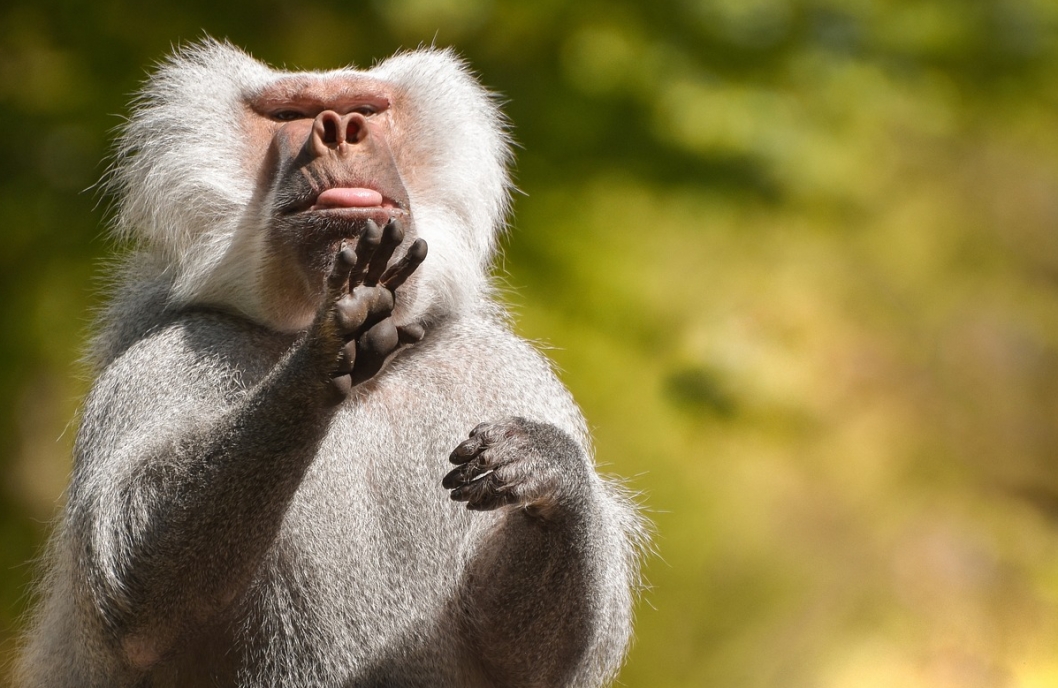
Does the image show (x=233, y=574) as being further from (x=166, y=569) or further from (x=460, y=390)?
(x=460, y=390)

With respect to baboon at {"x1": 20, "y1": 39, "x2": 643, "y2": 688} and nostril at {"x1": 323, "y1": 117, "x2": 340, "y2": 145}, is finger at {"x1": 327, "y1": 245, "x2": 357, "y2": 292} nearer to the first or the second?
baboon at {"x1": 20, "y1": 39, "x2": 643, "y2": 688}

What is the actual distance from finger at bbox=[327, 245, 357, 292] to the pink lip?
547mm

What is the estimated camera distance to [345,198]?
12.7 ft

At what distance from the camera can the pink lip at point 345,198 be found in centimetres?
387

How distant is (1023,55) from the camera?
8320 mm

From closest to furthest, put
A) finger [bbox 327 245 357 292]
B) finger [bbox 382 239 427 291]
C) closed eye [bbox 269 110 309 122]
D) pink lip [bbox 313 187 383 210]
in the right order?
finger [bbox 327 245 357 292] < finger [bbox 382 239 427 291] < pink lip [bbox 313 187 383 210] < closed eye [bbox 269 110 309 122]

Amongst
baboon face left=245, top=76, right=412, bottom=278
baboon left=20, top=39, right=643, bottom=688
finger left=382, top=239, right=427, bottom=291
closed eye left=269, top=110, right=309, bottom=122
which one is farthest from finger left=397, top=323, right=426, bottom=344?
closed eye left=269, top=110, right=309, bottom=122

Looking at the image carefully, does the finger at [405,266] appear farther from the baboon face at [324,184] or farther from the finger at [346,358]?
the baboon face at [324,184]

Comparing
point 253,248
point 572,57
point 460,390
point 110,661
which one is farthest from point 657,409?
point 110,661

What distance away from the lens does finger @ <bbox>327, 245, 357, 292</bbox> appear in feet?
10.8

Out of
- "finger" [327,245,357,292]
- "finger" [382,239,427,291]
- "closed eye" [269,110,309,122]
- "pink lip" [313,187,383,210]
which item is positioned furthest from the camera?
"closed eye" [269,110,309,122]

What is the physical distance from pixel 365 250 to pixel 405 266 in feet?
0.52

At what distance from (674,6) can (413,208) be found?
405 cm

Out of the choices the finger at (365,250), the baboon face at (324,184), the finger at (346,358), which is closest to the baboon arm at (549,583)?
the finger at (346,358)
